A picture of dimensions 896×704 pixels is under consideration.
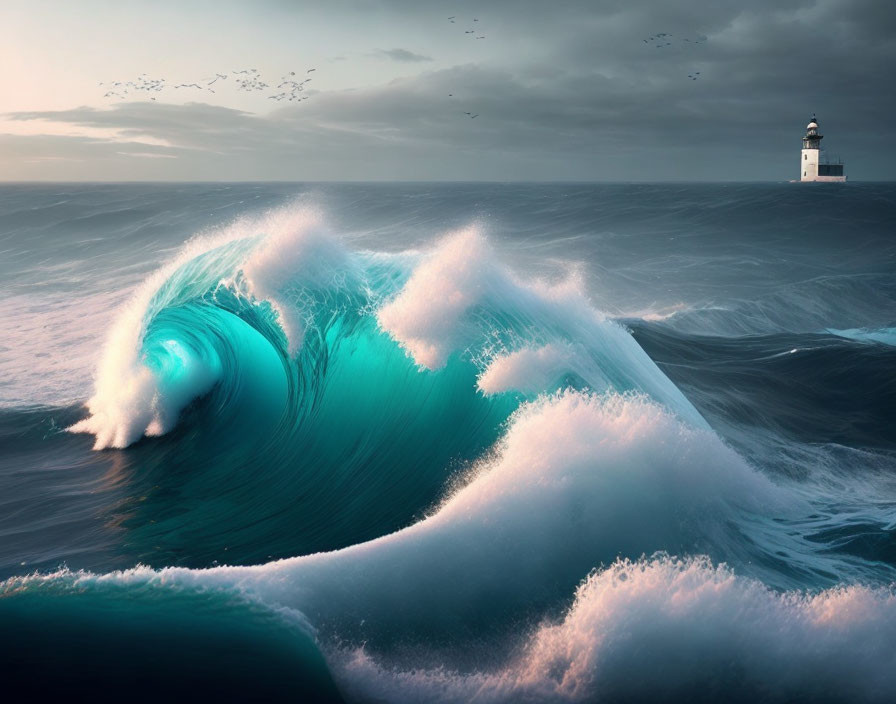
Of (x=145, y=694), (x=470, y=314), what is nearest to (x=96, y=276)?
(x=470, y=314)

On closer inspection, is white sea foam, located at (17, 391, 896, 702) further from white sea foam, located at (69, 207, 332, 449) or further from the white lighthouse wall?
the white lighthouse wall

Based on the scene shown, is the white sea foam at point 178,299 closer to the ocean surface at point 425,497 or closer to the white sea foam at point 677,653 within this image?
the ocean surface at point 425,497

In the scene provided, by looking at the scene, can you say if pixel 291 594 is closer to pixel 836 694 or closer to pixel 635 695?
pixel 635 695

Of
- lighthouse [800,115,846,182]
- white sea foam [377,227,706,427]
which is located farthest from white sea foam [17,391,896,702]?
lighthouse [800,115,846,182]

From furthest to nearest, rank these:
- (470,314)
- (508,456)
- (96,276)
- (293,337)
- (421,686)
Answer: (96,276), (293,337), (470,314), (508,456), (421,686)

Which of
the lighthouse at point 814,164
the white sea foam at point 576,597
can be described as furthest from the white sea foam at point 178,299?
the lighthouse at point 814,164

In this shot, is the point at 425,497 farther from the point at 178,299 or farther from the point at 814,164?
the point at 814,164
